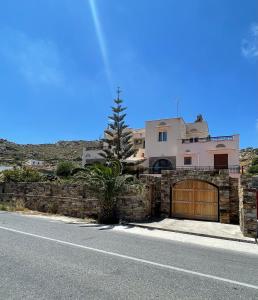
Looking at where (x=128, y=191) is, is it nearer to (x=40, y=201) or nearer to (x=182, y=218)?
(x=182, y=218)

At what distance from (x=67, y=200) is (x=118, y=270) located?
11141 mm

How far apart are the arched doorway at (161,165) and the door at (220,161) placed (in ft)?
15.7

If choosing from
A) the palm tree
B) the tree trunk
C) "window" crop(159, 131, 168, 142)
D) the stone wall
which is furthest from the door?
the tree trunk

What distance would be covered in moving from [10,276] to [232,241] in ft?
25.6

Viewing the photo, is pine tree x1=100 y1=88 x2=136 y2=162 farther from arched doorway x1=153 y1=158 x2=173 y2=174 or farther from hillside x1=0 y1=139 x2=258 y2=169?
hillside x1=0 y1=139 x2=258 y2=169

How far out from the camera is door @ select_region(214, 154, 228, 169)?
27172mm

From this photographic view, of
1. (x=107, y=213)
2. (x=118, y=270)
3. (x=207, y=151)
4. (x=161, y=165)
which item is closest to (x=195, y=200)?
(x=107, y=213)

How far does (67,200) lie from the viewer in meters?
16.2

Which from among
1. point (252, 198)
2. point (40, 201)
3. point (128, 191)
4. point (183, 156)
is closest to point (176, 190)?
point (128, 191)

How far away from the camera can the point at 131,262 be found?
20.4 ft

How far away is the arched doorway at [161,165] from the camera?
30234 mm

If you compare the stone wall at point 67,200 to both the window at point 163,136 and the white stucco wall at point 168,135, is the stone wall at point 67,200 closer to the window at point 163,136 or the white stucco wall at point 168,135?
the white stucco wall at point 168,135

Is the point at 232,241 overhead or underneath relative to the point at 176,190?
underneath

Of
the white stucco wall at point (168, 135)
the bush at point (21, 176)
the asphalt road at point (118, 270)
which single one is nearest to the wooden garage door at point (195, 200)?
the asphalt road at point (118, 270)
